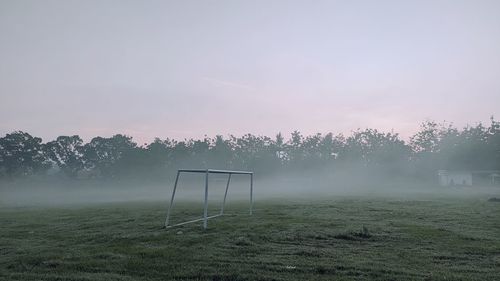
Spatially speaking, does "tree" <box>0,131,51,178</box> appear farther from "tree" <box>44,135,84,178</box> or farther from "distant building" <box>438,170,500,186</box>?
"distant building" <box>438,170,500,186</box>

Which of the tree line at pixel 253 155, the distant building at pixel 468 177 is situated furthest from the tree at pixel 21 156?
the distant building at pixel 468 177

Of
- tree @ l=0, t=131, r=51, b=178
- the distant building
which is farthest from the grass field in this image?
tree @ l=0, t=131, r=51, b=178

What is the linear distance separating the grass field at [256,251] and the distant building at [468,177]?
2387 inches

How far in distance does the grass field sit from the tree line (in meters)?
66.6

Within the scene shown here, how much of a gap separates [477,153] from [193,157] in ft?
163

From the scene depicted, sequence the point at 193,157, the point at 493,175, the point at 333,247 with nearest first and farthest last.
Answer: the point at 333,247
the point at 493,175
the point at 193,157

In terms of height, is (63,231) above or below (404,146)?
below

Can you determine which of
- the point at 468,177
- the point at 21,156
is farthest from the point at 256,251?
the point at 21,156

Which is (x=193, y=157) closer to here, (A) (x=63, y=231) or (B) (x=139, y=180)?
(B) (x=139, y=180)

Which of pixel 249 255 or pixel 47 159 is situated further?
pixel 47 159

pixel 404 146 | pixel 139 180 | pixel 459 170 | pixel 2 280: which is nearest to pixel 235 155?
pixel 139 180

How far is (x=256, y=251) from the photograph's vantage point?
9.66m

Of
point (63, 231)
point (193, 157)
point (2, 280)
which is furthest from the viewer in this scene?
point (193, 157)

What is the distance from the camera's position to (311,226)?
44.4 ft
